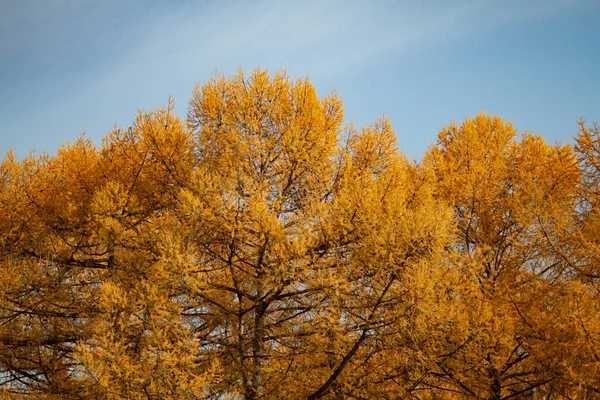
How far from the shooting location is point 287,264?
7164mm

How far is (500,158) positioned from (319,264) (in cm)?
437

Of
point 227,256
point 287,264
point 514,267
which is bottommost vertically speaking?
point 514,267

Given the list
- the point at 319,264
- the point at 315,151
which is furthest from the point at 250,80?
the point at 319,264

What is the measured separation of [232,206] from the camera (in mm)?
7637

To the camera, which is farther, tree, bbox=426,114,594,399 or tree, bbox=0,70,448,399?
tree, bbox=426,114,594,399

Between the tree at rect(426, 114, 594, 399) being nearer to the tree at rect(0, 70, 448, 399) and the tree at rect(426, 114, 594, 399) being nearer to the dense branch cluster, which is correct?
the dense branch cluster

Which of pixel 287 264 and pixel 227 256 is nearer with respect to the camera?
pixel 287 264

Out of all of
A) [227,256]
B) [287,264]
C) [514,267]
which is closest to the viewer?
[287,264]

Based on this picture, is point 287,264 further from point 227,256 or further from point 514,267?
point 514,267

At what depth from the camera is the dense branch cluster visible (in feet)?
23.6

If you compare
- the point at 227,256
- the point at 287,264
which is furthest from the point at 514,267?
the point at 227,256

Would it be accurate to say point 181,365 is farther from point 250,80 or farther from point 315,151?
point 250,80

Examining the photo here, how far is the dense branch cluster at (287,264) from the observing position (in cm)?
720

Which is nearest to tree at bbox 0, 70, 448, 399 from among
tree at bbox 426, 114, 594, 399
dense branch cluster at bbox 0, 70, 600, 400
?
dense branch cluster at bbox 0, 70, 600, 400
